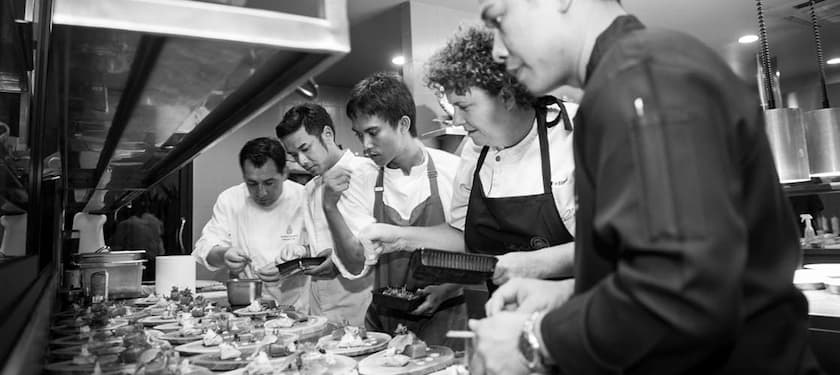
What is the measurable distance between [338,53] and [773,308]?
73 centimetres

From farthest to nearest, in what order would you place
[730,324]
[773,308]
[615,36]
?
[615,36], [773,308], [730,324]

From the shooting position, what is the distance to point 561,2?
0.86 meters

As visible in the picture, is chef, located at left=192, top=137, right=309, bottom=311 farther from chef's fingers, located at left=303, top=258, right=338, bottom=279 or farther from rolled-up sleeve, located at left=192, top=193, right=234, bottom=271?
chef's fingers, located at left=303, top=258, right=338, bottom=279

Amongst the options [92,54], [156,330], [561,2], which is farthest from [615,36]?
[156,330]

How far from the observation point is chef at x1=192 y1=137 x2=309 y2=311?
3.69 meters

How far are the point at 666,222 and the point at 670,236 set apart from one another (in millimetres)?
16

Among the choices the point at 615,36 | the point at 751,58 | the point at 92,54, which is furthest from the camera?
the point at 751,58

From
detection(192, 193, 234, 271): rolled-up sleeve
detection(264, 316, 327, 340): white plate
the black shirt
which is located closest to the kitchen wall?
detection(192, 193, 234, 271): rolled-up sleeve

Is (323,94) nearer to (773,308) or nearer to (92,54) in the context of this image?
(92,54)

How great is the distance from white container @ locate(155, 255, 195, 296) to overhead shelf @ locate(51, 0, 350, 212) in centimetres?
182

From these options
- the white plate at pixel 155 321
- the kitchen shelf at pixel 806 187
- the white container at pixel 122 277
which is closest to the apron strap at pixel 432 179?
the white plate at pixel 155 321

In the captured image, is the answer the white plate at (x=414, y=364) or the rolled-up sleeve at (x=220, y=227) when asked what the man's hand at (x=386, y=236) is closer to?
the white plate at (x=414, y=364)

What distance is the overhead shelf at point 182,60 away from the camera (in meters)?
0.78

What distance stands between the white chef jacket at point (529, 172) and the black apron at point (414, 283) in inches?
15.7
